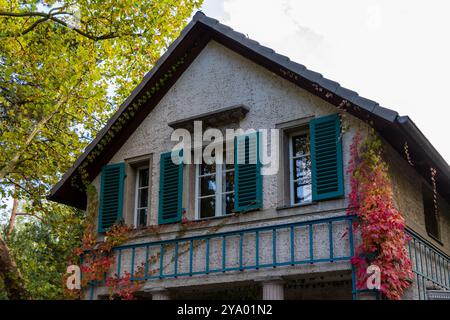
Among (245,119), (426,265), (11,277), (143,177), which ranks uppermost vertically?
(245,119)

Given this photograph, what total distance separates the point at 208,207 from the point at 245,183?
1266 mm

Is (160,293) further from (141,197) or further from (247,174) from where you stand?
(247,174)

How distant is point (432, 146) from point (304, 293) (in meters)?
3.63

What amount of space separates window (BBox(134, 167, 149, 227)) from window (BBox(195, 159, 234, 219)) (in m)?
1.46

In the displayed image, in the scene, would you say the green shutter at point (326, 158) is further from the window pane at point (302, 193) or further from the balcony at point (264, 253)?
the balcony at point (264, 253)

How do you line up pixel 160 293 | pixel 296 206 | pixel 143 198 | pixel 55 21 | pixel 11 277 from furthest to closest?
pixel 11 277, pixel 55 21, pixel 143 198, pixel 160 293, pixel 296 206

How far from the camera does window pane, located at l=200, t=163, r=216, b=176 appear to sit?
14445mm

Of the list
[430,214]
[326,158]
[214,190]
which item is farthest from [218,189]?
[430,214]

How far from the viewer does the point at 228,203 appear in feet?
45.8

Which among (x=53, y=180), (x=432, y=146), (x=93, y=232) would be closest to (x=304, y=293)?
(x=432, y=146)

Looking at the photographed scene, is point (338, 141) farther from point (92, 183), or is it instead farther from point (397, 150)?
point (92, 183)

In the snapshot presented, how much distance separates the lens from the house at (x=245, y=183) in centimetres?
1227

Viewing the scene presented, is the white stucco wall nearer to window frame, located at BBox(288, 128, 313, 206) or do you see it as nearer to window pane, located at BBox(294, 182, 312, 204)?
window frame, located at BBox(288, 128, 313, 206)

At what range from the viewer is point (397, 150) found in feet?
42.5
